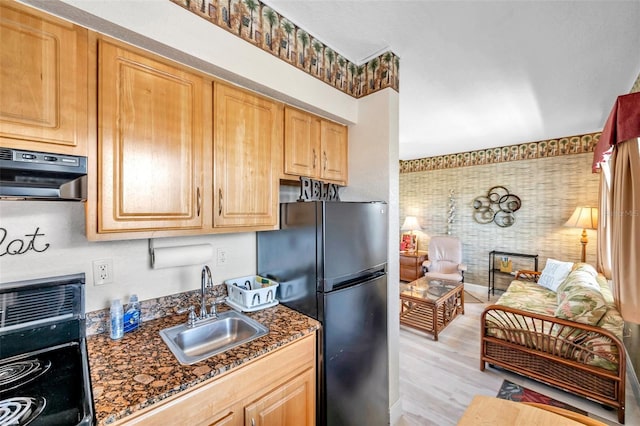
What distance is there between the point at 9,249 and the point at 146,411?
88cm

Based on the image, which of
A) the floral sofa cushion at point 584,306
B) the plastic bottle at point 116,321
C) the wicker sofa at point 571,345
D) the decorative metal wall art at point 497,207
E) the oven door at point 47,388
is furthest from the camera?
the decorative metal wall art at point 497,207

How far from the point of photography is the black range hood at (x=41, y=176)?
0.87 m

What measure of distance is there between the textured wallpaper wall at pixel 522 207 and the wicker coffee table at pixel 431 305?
4.92 ft

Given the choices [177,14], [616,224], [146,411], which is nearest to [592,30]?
[616,224]

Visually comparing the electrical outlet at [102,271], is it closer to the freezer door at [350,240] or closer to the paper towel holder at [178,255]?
the paper towel holder at [178,255]

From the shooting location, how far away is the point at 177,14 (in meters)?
1.16

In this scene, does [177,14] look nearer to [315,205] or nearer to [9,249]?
[315,205]

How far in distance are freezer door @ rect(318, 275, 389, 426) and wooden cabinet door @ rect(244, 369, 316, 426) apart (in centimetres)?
8

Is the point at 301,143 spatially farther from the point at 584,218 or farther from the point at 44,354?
the point at 584,218

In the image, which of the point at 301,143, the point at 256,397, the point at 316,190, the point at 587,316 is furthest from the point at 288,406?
the point at 587,316

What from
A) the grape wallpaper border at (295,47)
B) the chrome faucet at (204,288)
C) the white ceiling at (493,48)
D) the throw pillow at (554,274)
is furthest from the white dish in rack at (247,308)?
the throw pillow at (554,274)

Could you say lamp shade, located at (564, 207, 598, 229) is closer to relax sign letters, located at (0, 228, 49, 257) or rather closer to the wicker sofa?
the wicker sofa

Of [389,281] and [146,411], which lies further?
[389,281]

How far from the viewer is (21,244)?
1069 mm
